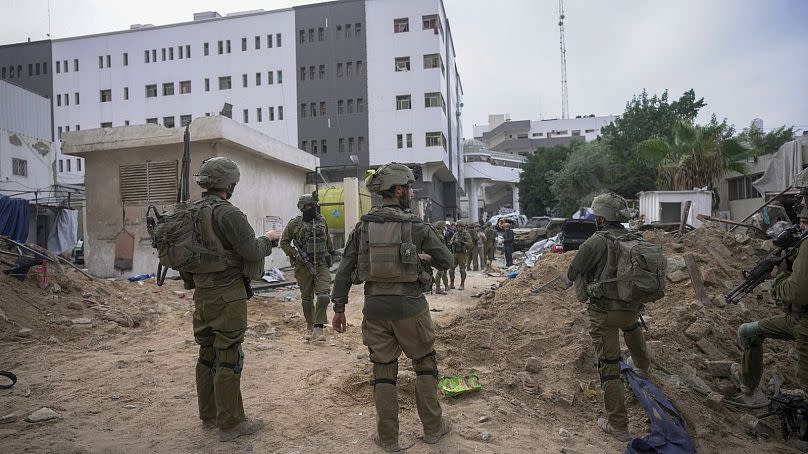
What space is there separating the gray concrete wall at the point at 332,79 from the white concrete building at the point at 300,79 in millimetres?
79

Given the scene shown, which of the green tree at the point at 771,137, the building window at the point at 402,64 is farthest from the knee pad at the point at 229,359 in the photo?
the building window at the point at 402,64

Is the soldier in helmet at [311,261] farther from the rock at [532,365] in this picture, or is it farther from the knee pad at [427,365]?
the knee pad at [427,365]

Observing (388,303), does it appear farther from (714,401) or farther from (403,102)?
(403,102)

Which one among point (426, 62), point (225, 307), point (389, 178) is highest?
point (426, 62)

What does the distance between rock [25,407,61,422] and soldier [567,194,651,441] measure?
4226mm

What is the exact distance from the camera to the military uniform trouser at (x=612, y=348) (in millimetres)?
3619

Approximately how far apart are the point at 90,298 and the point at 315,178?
9992 mm

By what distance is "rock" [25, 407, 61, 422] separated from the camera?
367 centimetres

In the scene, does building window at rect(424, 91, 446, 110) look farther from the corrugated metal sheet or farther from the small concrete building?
the small concrete building

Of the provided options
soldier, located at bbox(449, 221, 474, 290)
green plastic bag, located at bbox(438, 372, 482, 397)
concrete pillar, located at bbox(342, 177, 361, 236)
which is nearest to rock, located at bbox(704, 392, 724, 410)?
green plastic bag, located at bbox(438, 372, 482, 397)

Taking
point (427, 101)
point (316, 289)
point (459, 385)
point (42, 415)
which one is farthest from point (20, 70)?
point (459, 385)

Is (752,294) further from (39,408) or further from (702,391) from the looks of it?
(39,408)

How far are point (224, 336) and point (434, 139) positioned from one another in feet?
105

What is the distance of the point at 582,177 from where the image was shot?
33188mm
